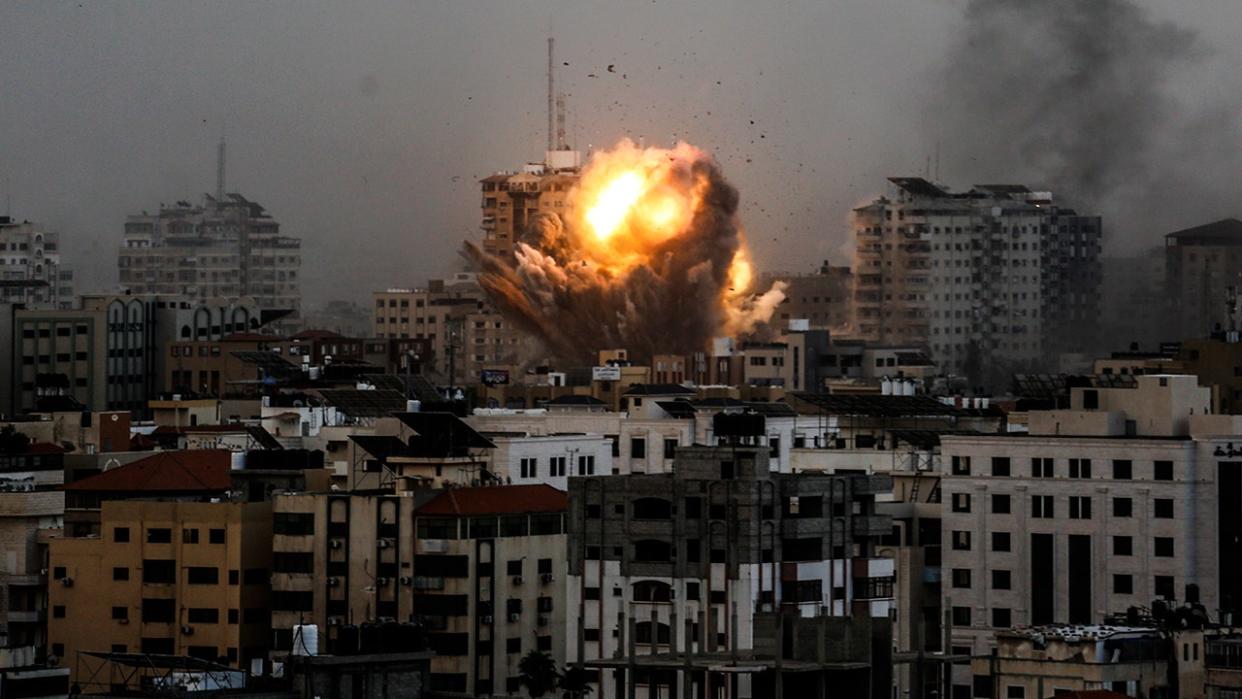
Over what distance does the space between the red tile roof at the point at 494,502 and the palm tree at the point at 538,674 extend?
13.0ft

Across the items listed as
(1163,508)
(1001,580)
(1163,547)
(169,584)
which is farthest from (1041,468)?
(169,584)

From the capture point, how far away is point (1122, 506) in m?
95.4

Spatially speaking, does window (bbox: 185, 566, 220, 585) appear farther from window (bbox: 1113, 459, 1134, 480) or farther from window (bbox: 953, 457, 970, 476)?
window (bbox: 1113, 459, 1134, 480)

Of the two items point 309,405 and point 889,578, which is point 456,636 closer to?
point 889,578

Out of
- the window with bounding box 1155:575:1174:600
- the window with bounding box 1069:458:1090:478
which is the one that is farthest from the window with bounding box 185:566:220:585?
the window with bounding box 1155:575:1174:600

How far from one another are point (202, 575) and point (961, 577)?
1632 cm

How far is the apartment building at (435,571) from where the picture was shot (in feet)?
290

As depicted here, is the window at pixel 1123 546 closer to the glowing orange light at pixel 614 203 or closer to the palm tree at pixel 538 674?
the palm tree at pixel 538 674

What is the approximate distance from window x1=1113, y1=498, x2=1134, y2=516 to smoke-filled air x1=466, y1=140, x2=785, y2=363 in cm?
9659

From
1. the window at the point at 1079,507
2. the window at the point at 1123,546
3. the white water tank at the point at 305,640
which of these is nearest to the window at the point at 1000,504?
the window at the point at 1079,507

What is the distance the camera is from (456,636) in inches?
3465

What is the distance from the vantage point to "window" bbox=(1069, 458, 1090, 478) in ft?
316

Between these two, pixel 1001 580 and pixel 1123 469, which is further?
pixel 1001 580

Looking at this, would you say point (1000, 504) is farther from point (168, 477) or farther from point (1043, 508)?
point (168, 477)
